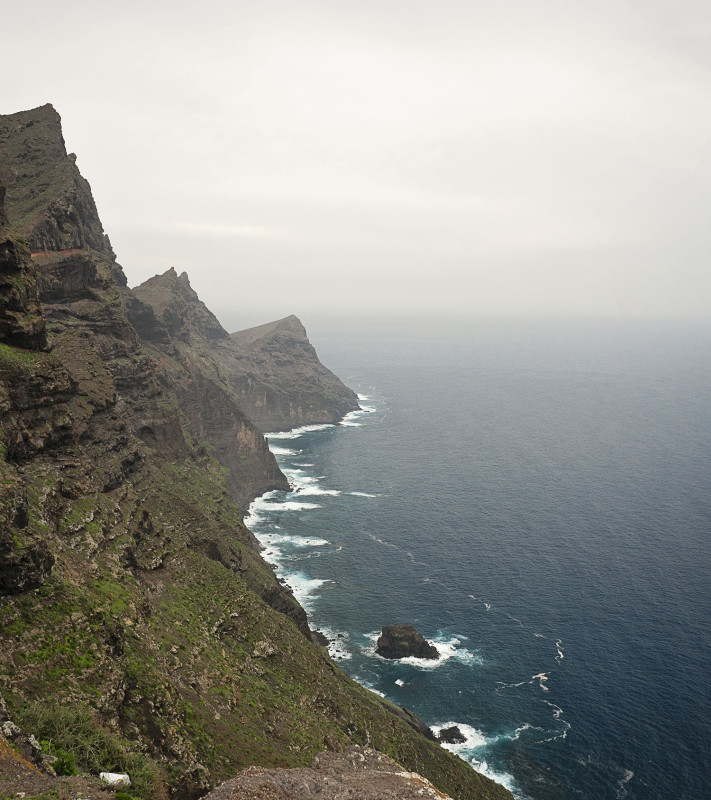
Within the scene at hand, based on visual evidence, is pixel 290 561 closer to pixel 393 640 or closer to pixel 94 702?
pixel 393 640

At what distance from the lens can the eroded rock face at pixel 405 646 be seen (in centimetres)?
10406

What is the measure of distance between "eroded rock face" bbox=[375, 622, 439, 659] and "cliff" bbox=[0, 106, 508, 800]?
797 inches

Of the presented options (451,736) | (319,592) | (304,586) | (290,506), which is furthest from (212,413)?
(451,736)

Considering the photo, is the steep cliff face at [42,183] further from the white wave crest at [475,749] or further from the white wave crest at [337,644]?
the white wave crest at [475,749]

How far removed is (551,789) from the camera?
77.2m

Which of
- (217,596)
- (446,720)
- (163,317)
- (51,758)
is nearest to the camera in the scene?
(51,758)

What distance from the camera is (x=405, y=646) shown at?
104 metres

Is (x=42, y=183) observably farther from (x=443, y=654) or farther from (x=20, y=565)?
(x=443, y=654)

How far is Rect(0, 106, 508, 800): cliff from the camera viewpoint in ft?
121

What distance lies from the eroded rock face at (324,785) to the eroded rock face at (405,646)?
59.7 metres

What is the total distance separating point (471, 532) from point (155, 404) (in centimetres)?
8911

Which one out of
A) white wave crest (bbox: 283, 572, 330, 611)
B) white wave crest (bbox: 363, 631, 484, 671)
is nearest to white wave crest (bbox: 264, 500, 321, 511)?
white wave crest (bbox: 283, 572, 330, 611)

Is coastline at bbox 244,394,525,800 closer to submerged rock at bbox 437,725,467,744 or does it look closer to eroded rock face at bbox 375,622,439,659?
submerged rock at bbox 437,725,467,744

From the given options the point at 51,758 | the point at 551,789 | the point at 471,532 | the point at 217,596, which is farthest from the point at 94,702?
the point at 471,532
